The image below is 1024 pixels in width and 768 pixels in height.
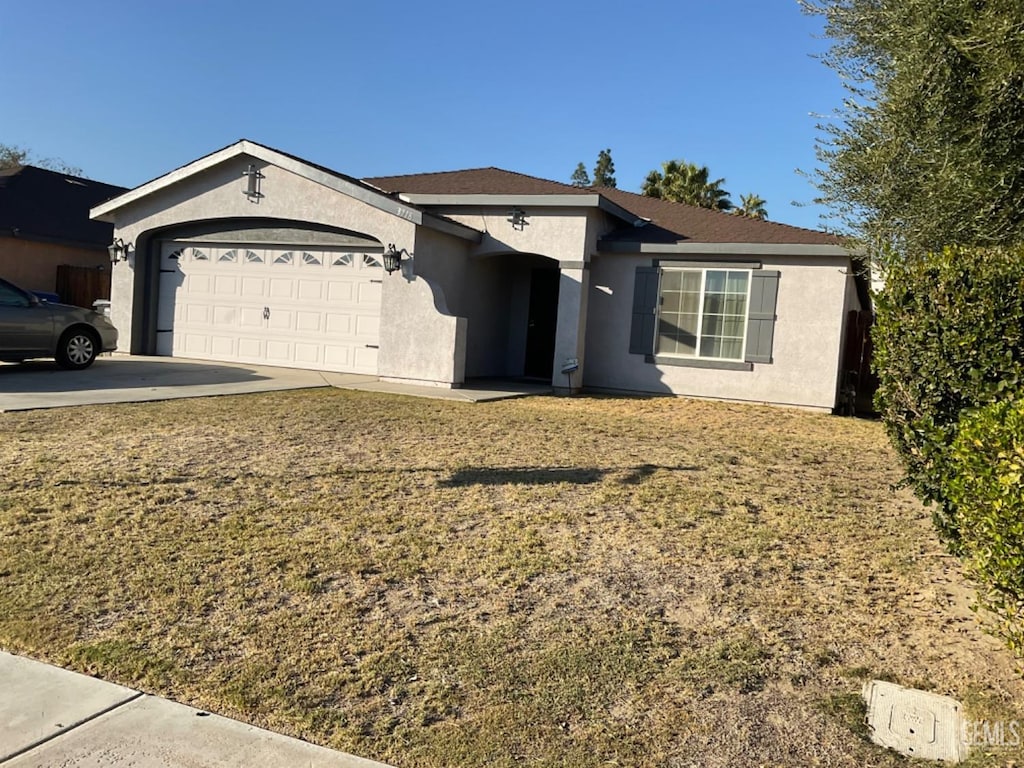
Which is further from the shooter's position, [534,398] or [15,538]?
[534,398]

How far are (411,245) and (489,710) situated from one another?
11.1 m

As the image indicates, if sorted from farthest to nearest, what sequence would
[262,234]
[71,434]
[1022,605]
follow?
[262,234] → [71,434] → [1022,605]

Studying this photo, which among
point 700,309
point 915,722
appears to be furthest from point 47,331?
point 915,722

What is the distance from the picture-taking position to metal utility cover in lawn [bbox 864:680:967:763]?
A: 3.19 metres

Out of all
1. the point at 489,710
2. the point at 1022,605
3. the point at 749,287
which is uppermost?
the point at 749,287

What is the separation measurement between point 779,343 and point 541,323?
5147mm

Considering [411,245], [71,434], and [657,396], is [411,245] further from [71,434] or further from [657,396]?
[71,434]

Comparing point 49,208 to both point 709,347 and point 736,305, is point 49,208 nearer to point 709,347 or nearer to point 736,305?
point 709,347

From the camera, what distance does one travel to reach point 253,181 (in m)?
15.3

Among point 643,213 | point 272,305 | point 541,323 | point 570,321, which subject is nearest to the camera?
point 570,321

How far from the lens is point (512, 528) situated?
18.9 ft

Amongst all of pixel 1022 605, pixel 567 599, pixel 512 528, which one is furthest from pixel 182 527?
pixel 1022 605

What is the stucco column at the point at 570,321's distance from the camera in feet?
47.4
